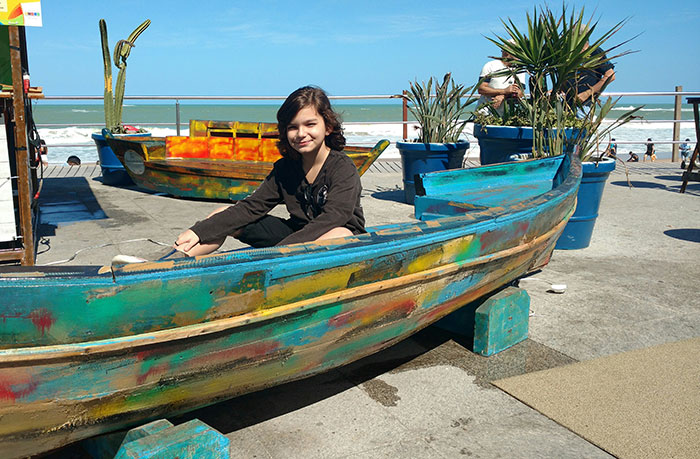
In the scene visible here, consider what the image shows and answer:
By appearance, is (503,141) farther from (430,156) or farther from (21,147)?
(21,147)

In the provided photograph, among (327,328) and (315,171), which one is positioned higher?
(315,171)

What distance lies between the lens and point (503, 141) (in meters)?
6.14

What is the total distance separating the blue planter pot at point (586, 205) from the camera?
4.90 m

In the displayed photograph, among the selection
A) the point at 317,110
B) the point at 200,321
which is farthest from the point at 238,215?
the point at 200,321

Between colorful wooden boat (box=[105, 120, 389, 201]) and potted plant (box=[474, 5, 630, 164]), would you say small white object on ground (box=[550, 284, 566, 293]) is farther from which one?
colorful wooden boat (box=[105, 120, 389, 201])

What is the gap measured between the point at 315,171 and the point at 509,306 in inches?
46.3

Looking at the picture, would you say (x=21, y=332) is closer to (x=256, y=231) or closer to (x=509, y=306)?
(x=256, y=231)

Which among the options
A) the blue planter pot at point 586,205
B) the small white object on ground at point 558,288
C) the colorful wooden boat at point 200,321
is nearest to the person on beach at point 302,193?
the colorful wooden boat at point 200,321

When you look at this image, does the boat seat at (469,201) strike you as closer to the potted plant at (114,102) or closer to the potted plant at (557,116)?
the potted plant at (557,116)

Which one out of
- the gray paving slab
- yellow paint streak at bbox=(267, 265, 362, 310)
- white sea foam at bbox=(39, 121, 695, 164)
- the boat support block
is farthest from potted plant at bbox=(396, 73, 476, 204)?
white sea foam at bbox=(39, 121, 695, 164)

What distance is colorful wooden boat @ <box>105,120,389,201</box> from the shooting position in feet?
23.2

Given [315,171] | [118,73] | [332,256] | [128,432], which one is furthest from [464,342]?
[118,73]

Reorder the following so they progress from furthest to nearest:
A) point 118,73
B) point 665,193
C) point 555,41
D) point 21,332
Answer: point 118,73, point 665,193, point 555,41, point 21,332

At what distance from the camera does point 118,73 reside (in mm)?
8531
